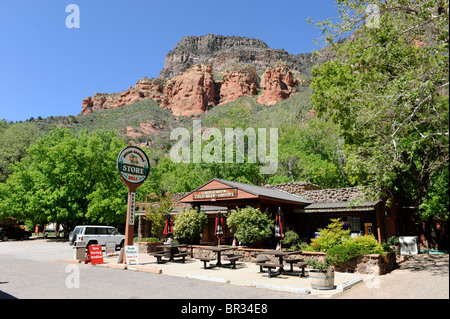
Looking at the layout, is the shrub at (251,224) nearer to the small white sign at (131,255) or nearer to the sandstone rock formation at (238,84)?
the small white sign at (131,255)

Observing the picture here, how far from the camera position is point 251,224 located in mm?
15602

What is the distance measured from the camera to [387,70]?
15195mm

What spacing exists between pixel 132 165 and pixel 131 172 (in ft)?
1.26

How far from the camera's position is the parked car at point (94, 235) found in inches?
772

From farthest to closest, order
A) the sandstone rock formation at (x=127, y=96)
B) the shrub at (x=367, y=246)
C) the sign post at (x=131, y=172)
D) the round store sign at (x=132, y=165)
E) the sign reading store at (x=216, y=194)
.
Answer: the sandstone rock formation at (x=127, y=96)
the sign reading store at (x=216, y=194)
the round store sign at (x=132, y=165)
the sign post at (x=131, y=172)
the shrub at (x=367, y=246)

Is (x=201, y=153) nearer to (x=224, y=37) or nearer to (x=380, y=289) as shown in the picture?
(x=380, y=289)

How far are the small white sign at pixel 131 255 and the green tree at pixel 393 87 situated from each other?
390 inches

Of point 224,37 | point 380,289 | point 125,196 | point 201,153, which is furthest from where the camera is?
point 224,37

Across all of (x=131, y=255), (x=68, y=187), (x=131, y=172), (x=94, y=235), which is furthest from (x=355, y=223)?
(x=68, y=187)

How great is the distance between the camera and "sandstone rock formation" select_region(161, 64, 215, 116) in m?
124

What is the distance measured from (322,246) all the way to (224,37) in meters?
194

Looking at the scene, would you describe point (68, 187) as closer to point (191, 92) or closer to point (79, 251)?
point (79, 251)

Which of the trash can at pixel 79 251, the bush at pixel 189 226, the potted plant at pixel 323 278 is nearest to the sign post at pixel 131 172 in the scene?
the trash can at pixel 79 251

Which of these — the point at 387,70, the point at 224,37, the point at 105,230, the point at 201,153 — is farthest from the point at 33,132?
the point at 224,37
